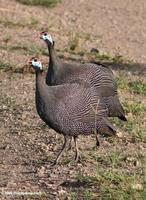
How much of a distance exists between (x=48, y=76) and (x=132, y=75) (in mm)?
3404

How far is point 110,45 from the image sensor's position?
40.4 ft

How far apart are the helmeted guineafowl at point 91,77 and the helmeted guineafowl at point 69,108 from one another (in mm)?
474

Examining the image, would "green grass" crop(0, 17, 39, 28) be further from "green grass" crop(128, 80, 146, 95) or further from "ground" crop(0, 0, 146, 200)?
"green grass" crop(128, 80, 146, 95)

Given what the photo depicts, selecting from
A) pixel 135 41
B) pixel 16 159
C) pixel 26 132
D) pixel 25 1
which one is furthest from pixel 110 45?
pixel 16 159

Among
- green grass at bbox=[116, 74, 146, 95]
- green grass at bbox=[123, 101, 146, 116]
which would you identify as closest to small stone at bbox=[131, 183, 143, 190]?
green grass at bbox=[123, 101, 146, 116]

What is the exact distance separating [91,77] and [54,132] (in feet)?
2.14

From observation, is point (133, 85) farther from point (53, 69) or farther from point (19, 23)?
point (19, 23)

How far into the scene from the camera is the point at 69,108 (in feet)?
19.1

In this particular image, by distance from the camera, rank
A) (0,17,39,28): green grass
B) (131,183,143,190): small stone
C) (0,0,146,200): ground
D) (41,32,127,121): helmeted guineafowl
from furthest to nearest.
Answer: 1. (0,17,39,28): green grass
2. (41,32,127,121): helmeted guineafowl
3. (0,0,146,200): ground
4. (131,183,143,190): small stone

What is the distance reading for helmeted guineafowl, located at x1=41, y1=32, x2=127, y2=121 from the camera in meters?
6.61

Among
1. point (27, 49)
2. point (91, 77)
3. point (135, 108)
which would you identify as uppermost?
point (91, 77)

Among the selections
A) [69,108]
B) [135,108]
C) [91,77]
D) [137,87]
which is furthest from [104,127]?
[137,87]

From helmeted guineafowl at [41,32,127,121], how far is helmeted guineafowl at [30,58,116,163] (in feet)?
1.55

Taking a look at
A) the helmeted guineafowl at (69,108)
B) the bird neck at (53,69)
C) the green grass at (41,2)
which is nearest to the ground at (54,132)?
the green grass at (41,2)
